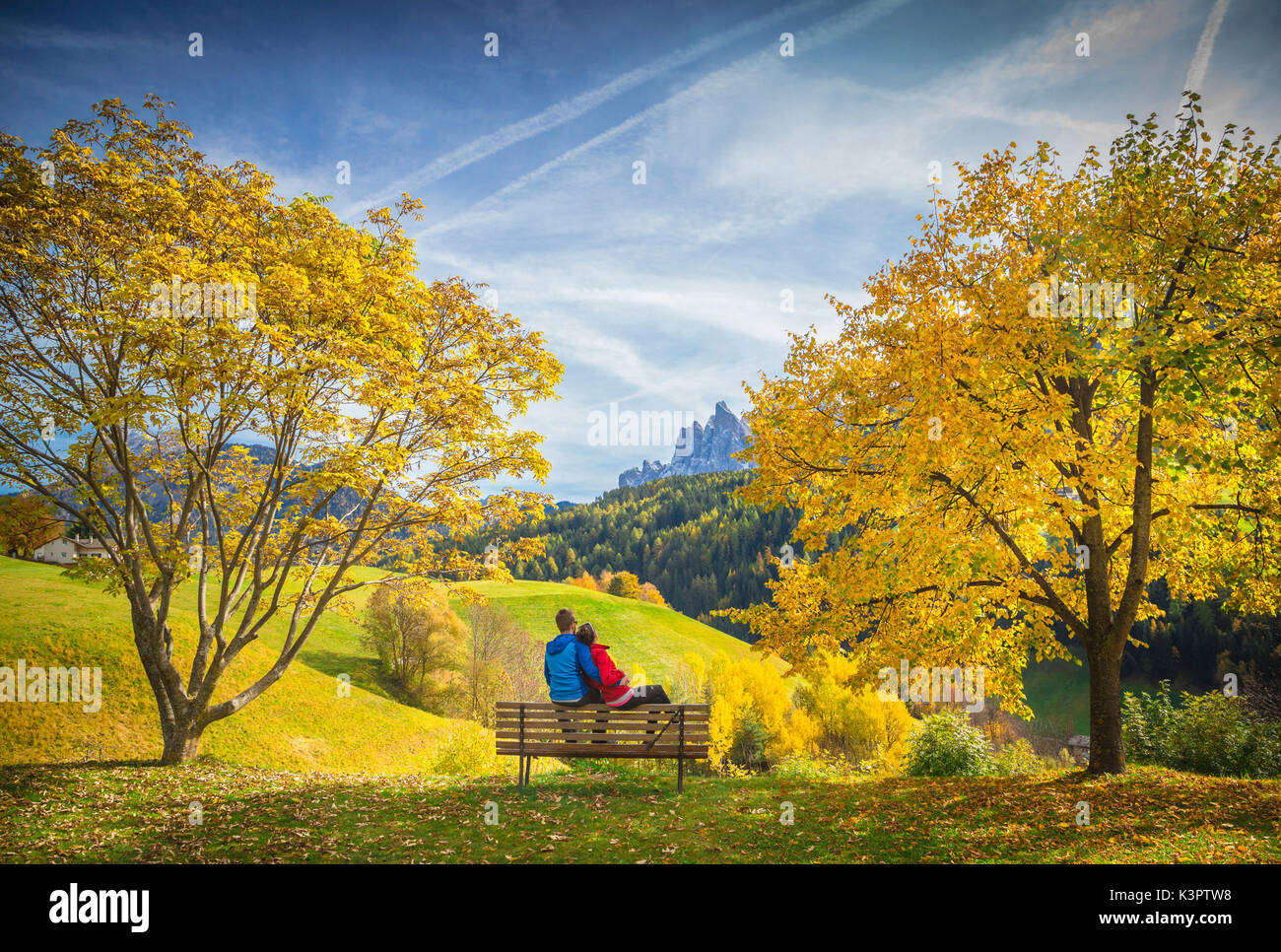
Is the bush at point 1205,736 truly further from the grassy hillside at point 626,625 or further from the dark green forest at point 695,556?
the dark green forest at point 695,556

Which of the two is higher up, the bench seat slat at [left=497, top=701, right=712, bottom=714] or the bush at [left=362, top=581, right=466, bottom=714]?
the bench seat slat at [left=497, top=701, right=712, bottom=714]

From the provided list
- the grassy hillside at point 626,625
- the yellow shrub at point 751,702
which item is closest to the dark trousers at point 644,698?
the yellow shrub at point 751,702

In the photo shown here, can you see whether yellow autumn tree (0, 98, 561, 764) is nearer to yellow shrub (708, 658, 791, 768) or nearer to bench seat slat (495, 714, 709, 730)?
bench seat slat (495, 714, 709, 730)

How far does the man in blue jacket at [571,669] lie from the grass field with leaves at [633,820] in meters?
1.73

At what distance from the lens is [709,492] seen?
19950 cm

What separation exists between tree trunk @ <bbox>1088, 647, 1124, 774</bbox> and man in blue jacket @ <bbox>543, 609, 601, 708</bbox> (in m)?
9.39

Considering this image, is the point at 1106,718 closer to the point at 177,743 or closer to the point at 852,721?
the point at 177,743

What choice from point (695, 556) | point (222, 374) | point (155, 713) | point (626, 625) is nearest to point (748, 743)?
point (626, 625)

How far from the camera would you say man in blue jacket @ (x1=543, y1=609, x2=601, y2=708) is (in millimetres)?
11258

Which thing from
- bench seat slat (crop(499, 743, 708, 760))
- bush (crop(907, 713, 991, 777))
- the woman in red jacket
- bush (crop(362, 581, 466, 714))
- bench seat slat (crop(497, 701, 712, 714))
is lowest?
bush (crop(362, 581, 466, 714))

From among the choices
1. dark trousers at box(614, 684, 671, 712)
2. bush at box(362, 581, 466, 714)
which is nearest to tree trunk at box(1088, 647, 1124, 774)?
dark trousers at box(614, 684, 671, 712)

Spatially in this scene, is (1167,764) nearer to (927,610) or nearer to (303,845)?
(927,610)

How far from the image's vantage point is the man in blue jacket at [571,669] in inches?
443

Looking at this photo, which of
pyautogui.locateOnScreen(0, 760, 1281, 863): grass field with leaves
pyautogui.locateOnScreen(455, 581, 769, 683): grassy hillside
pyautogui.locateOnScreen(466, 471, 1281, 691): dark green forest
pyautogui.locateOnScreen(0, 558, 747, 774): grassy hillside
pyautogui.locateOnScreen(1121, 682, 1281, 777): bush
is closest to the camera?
pyautogui.locateOnScreen(0, 760, 1281, 863): grass field with leaves
